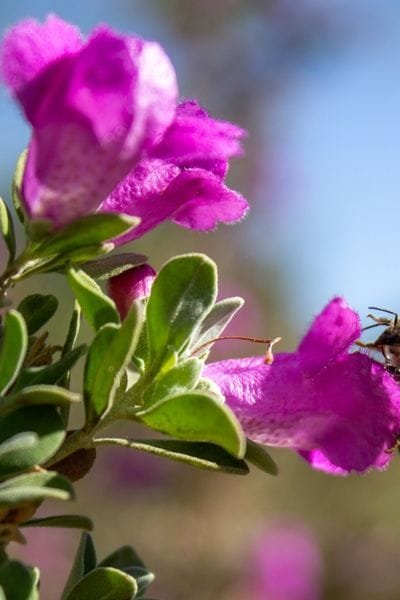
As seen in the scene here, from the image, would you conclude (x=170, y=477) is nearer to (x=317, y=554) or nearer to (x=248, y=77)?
(x=317, y=554)

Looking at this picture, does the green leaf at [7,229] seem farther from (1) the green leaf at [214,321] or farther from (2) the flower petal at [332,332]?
(2) the flower petal at [332,332]

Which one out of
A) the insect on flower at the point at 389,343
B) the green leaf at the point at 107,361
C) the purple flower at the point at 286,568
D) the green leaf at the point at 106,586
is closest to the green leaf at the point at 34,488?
the green leaf at the point at 107,361

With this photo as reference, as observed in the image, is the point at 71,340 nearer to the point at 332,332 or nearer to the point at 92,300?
the point at 92,300

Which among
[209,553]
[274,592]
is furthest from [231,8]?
[274,592]

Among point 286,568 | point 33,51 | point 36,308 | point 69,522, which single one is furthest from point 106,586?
point 286,568

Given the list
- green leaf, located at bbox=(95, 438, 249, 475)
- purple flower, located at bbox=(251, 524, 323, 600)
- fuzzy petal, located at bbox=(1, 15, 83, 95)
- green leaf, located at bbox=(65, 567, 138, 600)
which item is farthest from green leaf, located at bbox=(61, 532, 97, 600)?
purple flower, located at bbox=(251, 524, 323, 600)

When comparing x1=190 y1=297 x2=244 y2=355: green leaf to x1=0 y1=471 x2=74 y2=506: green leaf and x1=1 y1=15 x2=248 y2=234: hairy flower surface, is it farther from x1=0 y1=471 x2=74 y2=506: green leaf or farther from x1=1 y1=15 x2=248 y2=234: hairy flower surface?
x1=0 y1=471 x2=74 y2=506: green leaf

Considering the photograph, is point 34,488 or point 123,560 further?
point 123,560
